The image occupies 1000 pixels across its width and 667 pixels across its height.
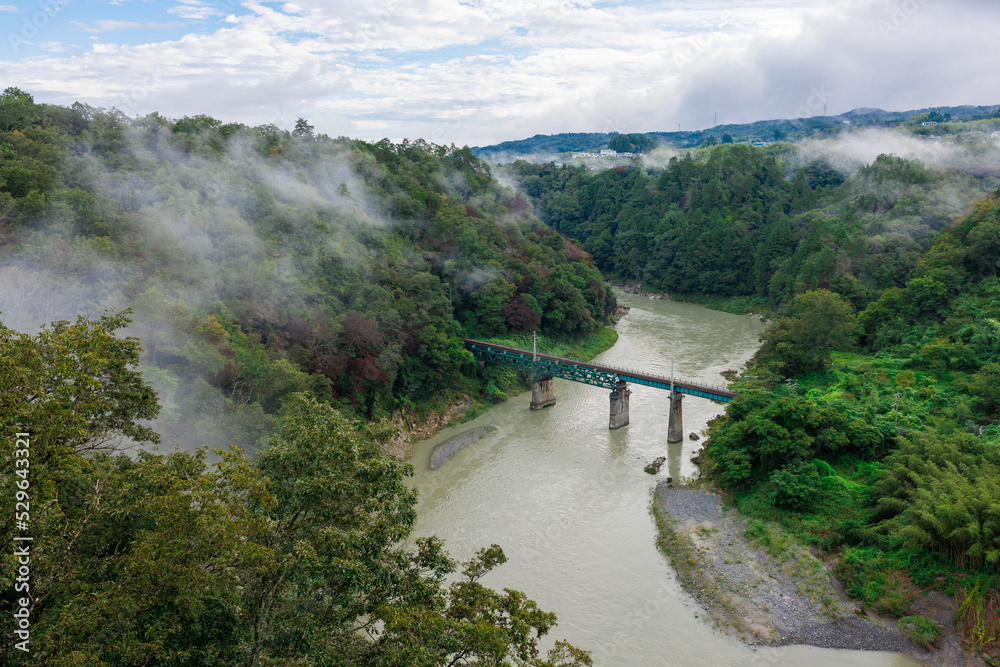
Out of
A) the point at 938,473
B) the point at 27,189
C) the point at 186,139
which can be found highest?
the point at 186,139

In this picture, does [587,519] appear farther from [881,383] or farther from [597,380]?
[881,383]

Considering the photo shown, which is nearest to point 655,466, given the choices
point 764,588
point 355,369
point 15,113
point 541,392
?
point 764,588

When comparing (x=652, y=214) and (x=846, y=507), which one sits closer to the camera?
(x=846, y=507)

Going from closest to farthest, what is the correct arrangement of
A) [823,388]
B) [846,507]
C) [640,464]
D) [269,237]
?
[846,507], [640,464], [823,388], [269,237]

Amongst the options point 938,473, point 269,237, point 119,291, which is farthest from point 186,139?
point 938,473

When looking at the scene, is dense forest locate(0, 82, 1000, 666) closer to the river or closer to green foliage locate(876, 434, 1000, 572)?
green foliage locate(876, 434, 1000, 572)

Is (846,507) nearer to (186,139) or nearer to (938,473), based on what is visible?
(938,473)
